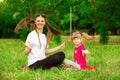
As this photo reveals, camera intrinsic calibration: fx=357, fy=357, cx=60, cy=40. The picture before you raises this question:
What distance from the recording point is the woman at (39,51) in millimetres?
7993

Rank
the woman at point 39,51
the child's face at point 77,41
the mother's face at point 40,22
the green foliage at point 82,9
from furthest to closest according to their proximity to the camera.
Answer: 1. the green foliage at point 82,9
2. the child's face at point 77,41
3. the mother's face at point 40,22
4. the woman at point 39,51

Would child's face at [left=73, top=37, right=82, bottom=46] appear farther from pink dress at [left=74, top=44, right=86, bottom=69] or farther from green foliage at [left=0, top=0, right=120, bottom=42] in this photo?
green foliage at [left=0, top=0, right=120, bottom=42]

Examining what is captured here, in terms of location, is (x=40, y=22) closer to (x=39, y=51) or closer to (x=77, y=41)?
(x=39, y=51)

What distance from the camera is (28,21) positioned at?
845cm

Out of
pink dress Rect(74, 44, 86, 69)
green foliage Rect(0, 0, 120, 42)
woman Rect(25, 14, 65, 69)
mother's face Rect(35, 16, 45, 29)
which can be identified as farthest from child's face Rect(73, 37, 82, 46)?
green foliage Rect(0, 0, 120, 42)

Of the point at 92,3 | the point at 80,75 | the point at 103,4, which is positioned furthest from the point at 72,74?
the point at 92,3

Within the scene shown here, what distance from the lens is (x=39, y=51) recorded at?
818 cm

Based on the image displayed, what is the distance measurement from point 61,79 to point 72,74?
52cm

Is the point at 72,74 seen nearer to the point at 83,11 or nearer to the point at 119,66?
the point at 119,66

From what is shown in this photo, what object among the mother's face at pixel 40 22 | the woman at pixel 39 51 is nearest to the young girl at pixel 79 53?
the woman at pixel 39 51

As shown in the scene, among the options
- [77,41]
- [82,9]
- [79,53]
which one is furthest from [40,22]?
[82,9]

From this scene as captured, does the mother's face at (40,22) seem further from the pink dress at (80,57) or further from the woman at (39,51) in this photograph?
the pink dress at (80,57)

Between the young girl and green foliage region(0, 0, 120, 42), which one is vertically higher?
green foliage region(0, 0, 120, 42)

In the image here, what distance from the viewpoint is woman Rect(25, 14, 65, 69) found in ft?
26.2
